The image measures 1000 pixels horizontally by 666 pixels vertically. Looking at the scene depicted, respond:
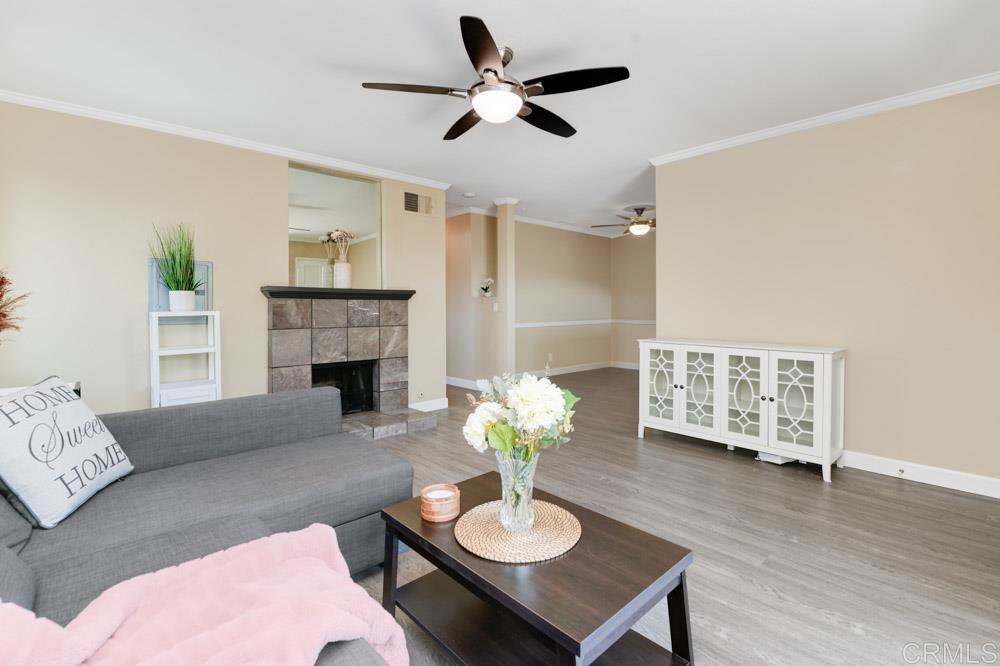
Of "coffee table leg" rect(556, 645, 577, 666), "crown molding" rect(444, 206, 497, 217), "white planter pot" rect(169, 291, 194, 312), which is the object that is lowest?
"coffee table leg" rect(556, 645, 577, 666)

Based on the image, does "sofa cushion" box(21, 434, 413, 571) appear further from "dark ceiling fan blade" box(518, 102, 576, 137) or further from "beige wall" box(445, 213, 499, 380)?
"beige wall" box(445, 213, 499, 380)

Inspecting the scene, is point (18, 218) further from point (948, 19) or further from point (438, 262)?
point (948, 19)

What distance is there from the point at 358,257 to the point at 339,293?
209 centimetres

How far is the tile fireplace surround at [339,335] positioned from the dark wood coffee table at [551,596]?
296cm

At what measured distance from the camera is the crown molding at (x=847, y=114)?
290cm

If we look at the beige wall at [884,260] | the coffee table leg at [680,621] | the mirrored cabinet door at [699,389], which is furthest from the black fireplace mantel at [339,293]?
the coffee table leg at [680,621]

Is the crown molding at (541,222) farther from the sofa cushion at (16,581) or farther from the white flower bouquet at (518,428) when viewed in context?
the sofa cushion at (16,581)

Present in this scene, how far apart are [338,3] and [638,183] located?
12.7ft

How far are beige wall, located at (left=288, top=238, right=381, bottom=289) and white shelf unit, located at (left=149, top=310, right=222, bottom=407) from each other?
863mm

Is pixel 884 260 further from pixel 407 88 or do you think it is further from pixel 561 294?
pixel 561 294

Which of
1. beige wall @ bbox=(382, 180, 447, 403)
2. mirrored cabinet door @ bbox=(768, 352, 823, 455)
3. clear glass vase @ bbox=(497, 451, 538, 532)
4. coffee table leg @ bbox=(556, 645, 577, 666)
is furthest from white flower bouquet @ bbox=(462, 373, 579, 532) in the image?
beige wall @ bbox=(382, 180, 447, 403)

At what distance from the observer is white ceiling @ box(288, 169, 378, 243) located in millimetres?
4754

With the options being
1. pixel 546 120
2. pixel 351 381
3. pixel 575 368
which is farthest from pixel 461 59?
pixel 575 368

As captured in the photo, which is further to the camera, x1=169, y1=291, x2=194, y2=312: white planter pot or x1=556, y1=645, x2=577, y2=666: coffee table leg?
x1=169, y1=291, x2=194, y2=312: white planter pot
